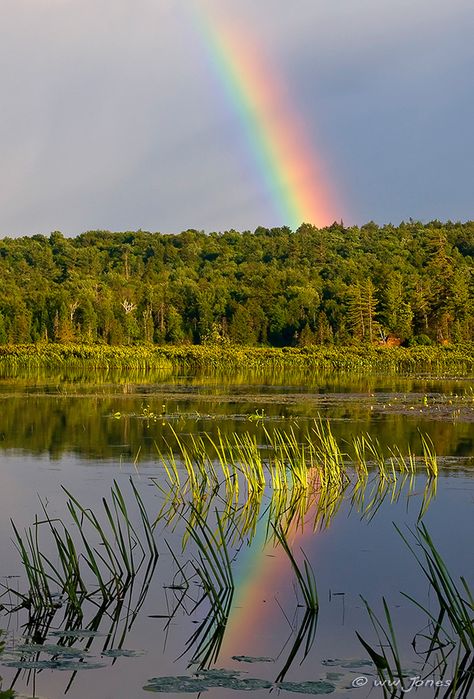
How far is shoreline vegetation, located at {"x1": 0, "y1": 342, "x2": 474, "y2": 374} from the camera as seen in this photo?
62.9m

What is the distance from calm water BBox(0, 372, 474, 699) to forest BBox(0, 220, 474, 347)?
5270 centimetres

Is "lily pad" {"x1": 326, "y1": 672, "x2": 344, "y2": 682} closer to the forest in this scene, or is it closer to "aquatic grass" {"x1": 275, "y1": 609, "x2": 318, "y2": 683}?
"aquatic grass" {"x1": 275, "y1": 609, "x2": 318, "y2": 683}

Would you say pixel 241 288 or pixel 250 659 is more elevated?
pixel 241 288

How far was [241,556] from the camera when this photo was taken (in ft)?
35.3

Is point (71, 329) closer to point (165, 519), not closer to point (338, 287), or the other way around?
point (338, 287)

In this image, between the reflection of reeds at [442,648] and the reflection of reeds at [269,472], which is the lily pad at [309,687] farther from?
the reflection of reeds at [269,472]

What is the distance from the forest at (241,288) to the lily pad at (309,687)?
67818 millimetres

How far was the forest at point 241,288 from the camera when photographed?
80.5 meters

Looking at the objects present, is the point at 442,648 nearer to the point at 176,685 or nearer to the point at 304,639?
the point at 304,639

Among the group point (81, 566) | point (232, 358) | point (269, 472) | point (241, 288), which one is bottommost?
point (81, 566)

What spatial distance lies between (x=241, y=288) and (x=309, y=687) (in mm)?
91018

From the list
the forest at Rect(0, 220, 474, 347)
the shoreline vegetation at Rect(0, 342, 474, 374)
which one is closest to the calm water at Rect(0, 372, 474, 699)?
the shoreline vegetation at Rect(0, 342, 474, 374)

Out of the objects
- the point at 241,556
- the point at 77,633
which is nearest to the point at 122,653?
the point at 77,633

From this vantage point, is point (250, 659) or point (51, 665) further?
point (250, 659)
